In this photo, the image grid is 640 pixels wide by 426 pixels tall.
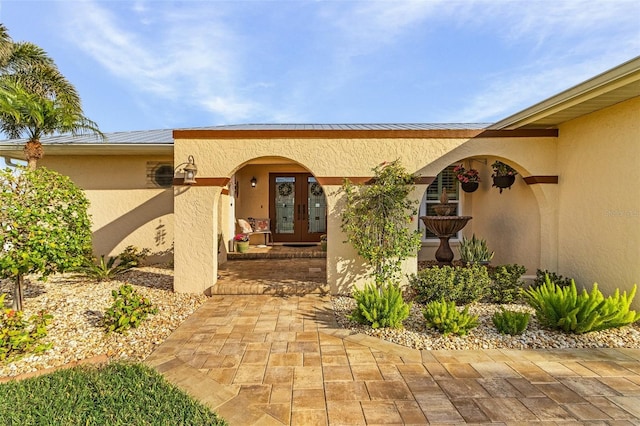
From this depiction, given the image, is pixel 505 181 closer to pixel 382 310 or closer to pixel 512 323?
pixel 512 323

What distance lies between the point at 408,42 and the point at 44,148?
9.26 metres

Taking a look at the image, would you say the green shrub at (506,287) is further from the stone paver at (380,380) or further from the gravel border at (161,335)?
the stone paver at (380,380)

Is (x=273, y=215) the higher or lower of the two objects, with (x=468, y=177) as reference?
lower

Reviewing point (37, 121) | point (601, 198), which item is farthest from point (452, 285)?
point (37, 121)

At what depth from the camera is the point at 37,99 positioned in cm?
672

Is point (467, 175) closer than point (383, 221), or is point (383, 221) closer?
point (383, 221)

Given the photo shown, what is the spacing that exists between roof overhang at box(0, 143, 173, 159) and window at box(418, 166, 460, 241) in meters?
6.50

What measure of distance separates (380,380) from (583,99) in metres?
4.42

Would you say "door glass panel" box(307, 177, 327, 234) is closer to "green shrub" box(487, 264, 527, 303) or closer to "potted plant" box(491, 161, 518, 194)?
"potted plant" box(491, 161, 518, 194)

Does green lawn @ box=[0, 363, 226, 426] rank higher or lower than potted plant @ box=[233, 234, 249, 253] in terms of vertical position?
lower

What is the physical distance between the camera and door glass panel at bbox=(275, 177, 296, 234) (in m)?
11.0

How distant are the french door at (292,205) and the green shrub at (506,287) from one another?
6.66m

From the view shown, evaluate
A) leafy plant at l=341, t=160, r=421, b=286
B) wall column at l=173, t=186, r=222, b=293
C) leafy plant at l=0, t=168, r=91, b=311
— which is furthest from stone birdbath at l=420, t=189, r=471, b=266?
leafy plant at l=0, t=168, r=91, b=311

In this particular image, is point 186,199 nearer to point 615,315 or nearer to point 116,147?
point 116,147
